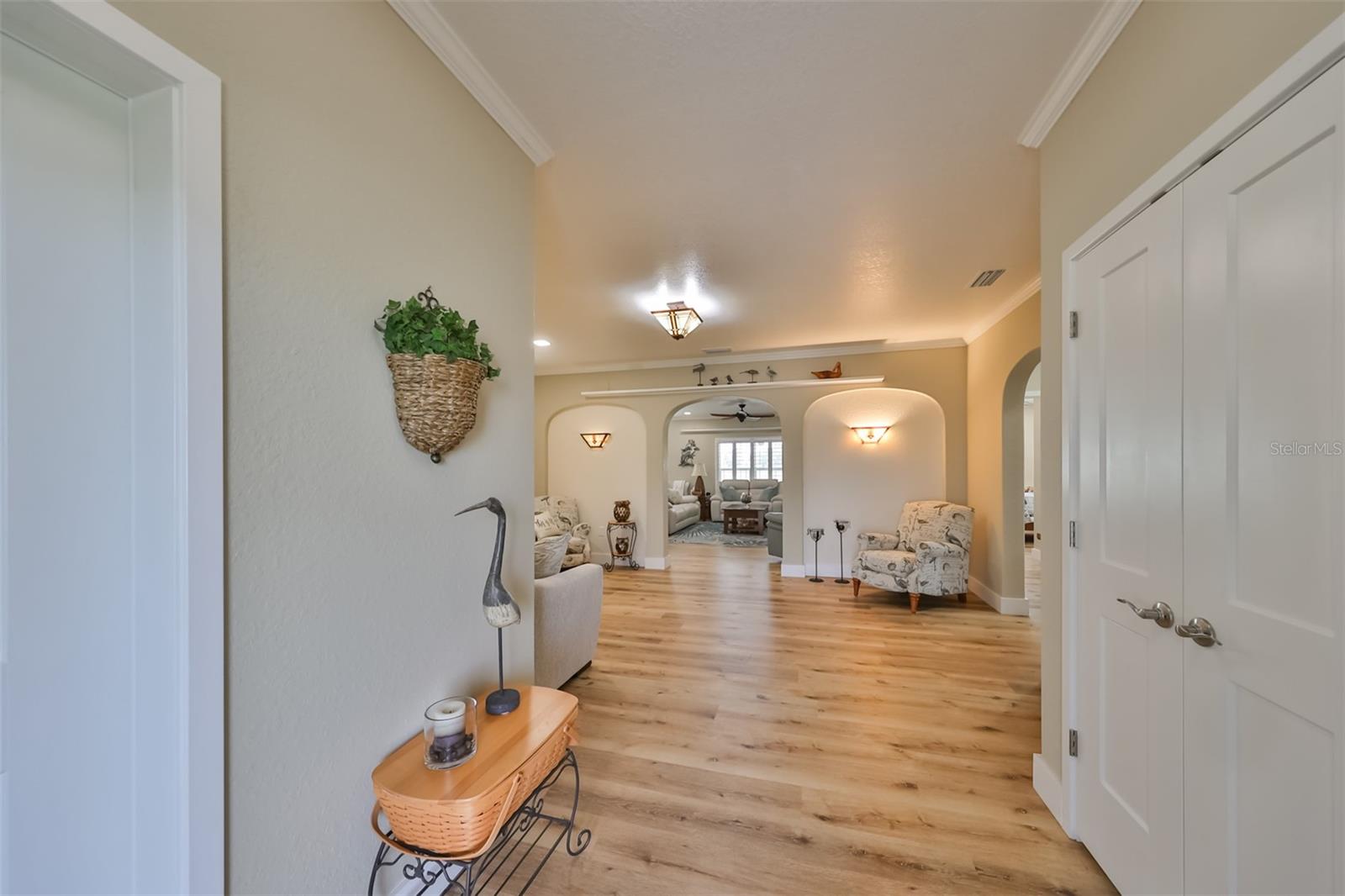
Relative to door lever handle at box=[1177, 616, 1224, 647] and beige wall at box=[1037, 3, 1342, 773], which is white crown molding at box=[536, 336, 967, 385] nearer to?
beige wall at box=[1037, 3, 1342, 773]

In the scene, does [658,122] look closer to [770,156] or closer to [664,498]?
[770,156]

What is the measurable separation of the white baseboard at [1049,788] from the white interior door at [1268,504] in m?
0.58

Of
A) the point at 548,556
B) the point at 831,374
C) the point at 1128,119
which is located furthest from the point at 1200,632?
the point at 831,374

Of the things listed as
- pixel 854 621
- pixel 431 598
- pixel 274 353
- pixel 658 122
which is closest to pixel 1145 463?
pixel 658 122

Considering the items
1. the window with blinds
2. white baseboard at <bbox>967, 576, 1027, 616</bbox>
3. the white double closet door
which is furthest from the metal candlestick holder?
the window with blinds

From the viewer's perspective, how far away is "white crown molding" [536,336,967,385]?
4918 mm

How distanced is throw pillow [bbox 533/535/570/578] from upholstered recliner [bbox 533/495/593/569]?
2.27 metres

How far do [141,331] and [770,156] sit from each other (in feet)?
6.66

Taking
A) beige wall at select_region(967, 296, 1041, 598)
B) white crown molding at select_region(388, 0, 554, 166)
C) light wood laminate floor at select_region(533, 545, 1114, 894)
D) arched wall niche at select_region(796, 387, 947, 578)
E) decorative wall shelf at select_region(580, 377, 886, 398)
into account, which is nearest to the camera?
white crown molding at select_region(388, 0, 554, 166)

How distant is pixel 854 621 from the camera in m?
3.96

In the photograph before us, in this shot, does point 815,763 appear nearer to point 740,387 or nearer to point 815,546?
point 815,546

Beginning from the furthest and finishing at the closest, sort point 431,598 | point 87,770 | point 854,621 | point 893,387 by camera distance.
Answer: point 893,387, point 854,621, point 431,598, point 87,770

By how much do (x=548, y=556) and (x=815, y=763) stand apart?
5.91ft

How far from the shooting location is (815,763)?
6.73 ft
